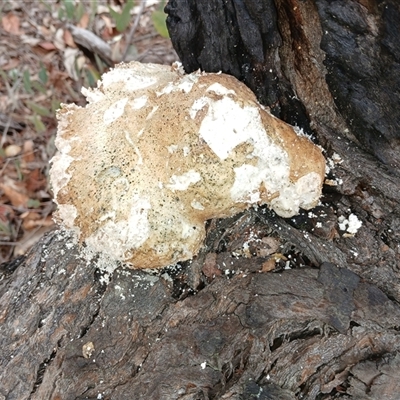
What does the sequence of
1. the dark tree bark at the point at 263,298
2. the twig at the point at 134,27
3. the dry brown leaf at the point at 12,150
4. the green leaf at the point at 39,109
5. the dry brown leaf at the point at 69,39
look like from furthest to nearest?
the dry brown leaf at the point at 69,39, the twig at the point at 134,27, the dry brown leaf at the point at 12,150, the green leaf at the point at 39,109, the dark tree bark at the point at 263,298

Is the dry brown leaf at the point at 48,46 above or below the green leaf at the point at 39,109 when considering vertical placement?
above

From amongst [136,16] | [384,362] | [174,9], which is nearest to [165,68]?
[174,9]

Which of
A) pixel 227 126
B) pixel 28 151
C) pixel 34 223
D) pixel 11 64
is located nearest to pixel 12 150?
pixel 28 151

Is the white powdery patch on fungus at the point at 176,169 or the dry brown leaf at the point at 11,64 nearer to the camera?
the white powdery patch on fungus at the point at 176,169

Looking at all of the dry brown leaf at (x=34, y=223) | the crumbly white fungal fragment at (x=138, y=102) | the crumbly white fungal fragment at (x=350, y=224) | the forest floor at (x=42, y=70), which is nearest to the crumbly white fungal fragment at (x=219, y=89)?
the crumbly white fungal fragment at (x=138, y=102)

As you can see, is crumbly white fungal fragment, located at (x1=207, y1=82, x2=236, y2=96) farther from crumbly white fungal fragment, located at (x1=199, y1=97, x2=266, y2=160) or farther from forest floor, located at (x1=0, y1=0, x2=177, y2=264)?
forest floor, located at (x1=0, y1=0, x2=177, y2=264)

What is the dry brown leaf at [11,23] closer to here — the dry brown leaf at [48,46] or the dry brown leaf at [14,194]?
the dry brown leaf at [48,46]

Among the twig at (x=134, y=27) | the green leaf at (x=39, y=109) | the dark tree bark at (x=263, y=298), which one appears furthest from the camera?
the twig at (x=134, y=27)

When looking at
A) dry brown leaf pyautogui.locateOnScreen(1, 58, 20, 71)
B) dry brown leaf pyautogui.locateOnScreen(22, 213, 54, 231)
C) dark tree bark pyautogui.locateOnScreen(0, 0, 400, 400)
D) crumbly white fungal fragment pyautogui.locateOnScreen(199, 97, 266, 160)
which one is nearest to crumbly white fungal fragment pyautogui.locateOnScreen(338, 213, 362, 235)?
dark tree bark pyautogui.locateOnScreen(0, 0, 400, 400)
